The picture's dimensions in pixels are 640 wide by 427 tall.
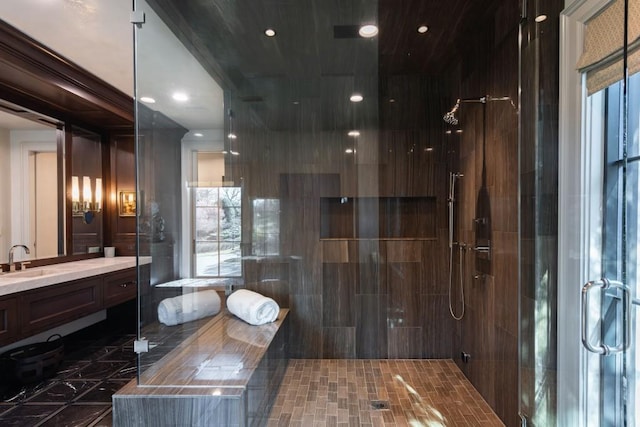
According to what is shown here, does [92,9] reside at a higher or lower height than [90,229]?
higher

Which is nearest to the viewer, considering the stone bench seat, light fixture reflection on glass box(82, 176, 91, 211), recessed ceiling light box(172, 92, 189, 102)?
the stone bench seat

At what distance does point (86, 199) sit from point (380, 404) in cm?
362

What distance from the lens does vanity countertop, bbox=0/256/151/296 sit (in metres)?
2.20

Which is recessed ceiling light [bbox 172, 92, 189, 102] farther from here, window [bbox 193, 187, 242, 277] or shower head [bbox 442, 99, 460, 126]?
shower head [bbox 442, 99, 460, 126]

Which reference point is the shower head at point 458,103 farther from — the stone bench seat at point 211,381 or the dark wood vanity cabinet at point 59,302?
the dark wood vanity cabinet at point 59,302

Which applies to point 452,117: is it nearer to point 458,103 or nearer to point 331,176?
point 458,103

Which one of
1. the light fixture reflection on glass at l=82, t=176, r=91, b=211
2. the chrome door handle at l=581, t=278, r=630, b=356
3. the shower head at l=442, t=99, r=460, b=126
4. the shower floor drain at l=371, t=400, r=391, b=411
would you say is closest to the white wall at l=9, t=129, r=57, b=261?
the light fixture reflection on glass at l=82, t=176, r=91, b=211

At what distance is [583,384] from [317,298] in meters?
2.01

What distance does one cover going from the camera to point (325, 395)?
2.40 m

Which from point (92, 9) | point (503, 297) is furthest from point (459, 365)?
point (92, 9)

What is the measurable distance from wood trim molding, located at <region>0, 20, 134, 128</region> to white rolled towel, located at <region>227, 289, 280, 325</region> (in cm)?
224

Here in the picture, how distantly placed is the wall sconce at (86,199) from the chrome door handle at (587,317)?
4.28 meters

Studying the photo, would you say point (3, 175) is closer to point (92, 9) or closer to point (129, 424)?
point (92, 9)

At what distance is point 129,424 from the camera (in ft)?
5.42
